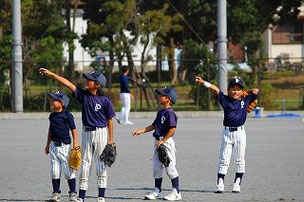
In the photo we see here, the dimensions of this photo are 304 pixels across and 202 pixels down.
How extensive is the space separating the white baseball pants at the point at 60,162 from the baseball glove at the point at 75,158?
0.70 ft

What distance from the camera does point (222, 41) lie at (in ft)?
97.7

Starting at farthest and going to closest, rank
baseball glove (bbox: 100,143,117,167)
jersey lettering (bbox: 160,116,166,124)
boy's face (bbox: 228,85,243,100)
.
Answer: boy's face (bbox: 228,85,243,100) → jersey lettering (bbox: 160,116,166,124) → baseball glove (bbox: 100,143,117,167)

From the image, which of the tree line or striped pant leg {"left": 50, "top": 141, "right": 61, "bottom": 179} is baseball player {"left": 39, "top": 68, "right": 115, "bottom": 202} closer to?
striped pant leg {"left": 50, "top": 141, "right": 61, "bottom": 179}

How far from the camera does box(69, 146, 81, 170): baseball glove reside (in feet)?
33.9

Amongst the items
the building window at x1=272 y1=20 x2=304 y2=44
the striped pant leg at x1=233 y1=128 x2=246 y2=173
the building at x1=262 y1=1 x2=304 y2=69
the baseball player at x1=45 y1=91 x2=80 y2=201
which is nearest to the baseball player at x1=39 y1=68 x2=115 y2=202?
the baseball player at x1=45 y1=91 x2=80 y2=201

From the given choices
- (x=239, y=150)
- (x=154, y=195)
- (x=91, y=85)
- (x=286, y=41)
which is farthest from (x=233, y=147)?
(x=286, y=41)

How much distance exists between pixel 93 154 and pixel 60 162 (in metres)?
0.59

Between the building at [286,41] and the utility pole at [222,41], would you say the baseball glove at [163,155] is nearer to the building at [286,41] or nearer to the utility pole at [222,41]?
the utility pole at [222,41]

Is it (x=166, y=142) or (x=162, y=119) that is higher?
(x=162, y=119)

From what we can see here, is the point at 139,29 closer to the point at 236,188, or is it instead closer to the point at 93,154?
the point at 236,188

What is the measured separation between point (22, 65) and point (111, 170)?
18177 mm

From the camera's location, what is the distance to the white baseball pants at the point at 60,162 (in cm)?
1059

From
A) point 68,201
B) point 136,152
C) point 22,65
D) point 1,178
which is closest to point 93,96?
point 68,201

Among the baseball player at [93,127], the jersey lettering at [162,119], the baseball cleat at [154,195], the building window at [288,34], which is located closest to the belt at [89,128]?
the baseball player at [93,127]
